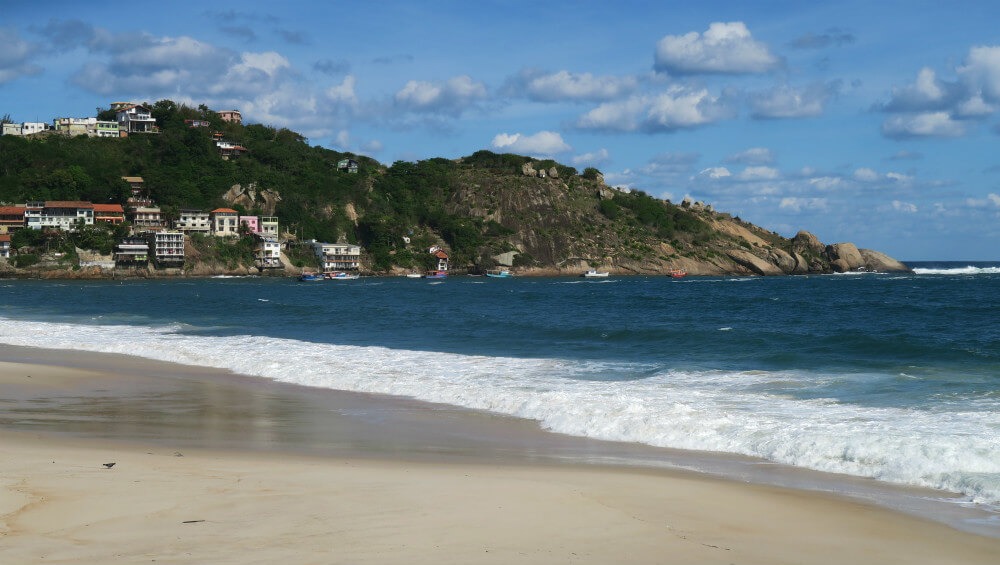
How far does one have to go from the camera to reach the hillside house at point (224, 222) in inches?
4705

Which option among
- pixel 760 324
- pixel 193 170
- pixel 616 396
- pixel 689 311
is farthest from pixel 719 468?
pixel 193 170

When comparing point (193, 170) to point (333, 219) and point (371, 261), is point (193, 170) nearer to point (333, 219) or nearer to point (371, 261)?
point (333, 219)

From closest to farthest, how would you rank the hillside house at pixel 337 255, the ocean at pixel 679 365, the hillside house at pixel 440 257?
the ocean at pixel 679 365
the hillside house at pixel 337 255
the hillside house at pixel 440 257

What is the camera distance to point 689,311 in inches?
1700

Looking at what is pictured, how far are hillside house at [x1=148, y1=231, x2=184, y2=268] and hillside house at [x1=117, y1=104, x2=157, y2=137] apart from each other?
40376mm

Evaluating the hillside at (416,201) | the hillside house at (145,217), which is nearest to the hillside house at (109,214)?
the hillside house at (145,217)

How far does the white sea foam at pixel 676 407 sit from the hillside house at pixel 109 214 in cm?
9505

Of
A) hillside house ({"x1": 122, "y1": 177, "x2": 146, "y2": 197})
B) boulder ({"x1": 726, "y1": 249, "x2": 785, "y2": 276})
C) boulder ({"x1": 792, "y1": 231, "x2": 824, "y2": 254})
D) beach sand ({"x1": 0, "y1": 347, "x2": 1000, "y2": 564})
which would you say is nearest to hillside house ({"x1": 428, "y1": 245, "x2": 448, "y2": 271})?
hillside house ({"x1": 122, "y1": 177, "x2": 146, "y2": 197})

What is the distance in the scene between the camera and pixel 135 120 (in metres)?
142

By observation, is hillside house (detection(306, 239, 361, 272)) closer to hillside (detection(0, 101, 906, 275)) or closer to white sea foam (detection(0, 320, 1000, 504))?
hillside (detection(0, 101, 906, 275))

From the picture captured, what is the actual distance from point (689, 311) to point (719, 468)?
3296 centimetres

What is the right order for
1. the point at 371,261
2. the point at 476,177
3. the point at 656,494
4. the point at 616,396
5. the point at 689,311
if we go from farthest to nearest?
the point at 476,177, the point at 371,261, the point at 689,311, the point at 616,396, the point at 656,494

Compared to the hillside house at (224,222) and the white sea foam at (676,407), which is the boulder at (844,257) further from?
the white sea foam at (676,407)

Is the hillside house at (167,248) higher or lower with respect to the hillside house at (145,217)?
lower
